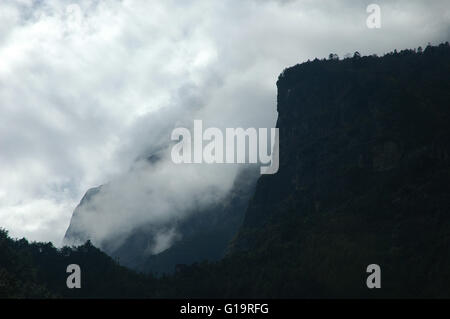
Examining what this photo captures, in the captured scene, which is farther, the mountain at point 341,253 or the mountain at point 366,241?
the mountain at point 366,241

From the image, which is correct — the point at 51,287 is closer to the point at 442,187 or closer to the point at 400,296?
the point at 400,296

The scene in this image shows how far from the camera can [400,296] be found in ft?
404

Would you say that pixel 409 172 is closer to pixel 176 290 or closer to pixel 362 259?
pixel 362 259

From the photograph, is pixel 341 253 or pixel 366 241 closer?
pixel 341 253

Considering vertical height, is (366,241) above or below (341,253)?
above

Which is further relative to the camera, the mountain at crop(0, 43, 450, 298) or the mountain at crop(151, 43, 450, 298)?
the mountain at crop(151, 43, 450, 298)

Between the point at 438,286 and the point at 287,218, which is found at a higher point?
the point at 287,218
